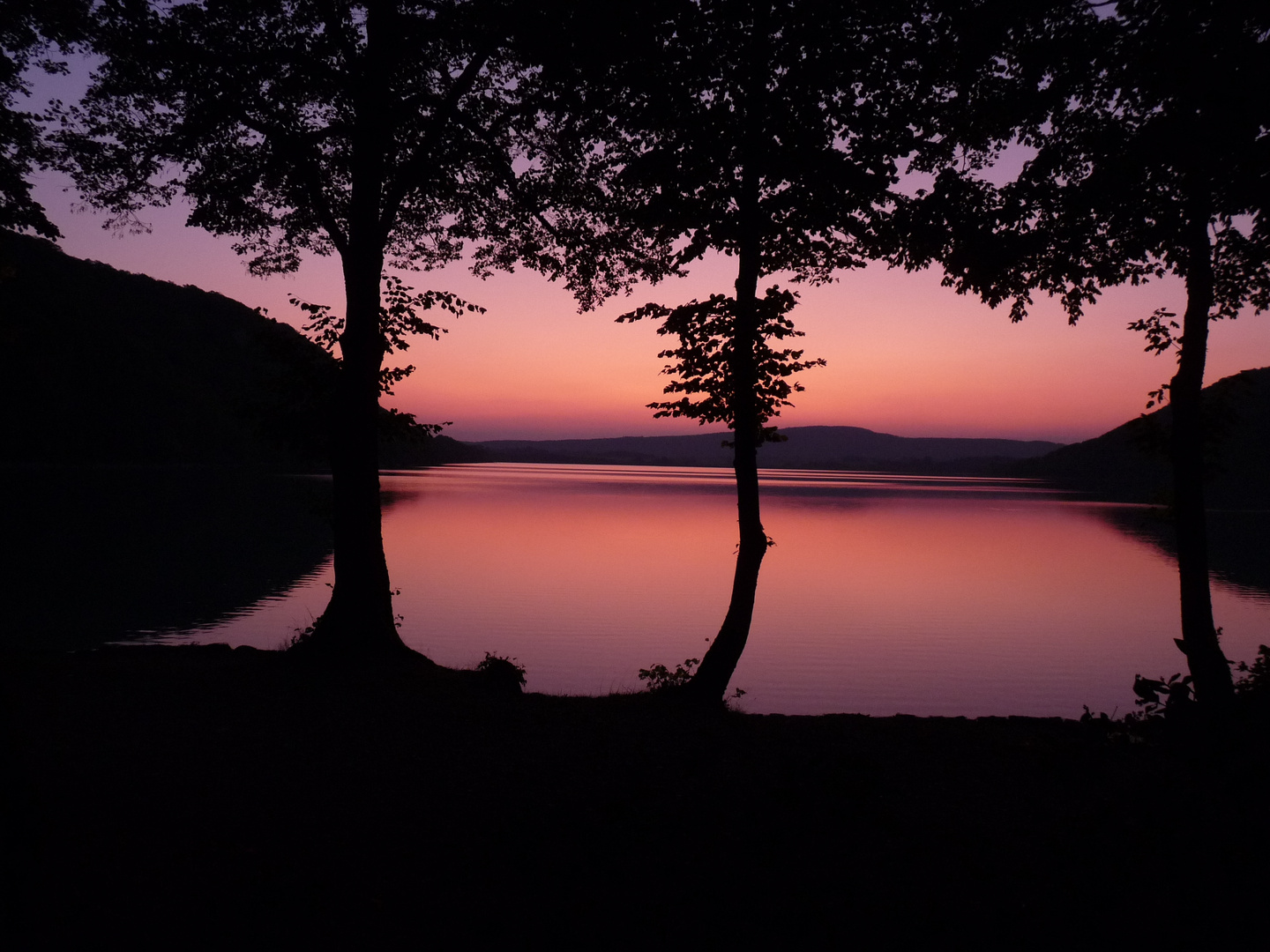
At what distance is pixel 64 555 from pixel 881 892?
1633 inches

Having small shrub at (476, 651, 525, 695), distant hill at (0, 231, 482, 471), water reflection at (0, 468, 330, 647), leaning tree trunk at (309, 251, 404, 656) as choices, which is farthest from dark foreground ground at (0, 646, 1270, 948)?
distant hill at (0, 231, 482, 471)

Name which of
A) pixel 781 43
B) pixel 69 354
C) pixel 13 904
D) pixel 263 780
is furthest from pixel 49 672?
pixel 69 354

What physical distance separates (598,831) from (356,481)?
7.80m

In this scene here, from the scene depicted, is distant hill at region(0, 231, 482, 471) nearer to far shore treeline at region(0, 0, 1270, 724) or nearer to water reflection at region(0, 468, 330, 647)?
water reflection at region(0, 468, 330, 647)

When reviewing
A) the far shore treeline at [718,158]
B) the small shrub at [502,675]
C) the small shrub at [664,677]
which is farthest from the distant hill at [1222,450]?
the small shrub at [502,675]

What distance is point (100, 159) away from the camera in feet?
40.4

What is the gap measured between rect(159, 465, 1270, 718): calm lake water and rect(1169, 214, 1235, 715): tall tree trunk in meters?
7.61

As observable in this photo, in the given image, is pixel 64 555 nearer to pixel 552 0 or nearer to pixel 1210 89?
pixel 552 0

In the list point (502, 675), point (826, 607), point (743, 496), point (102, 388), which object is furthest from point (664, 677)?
point (102, 388)

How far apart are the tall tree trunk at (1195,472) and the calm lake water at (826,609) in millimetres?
7611

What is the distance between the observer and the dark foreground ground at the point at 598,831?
4.80 meters

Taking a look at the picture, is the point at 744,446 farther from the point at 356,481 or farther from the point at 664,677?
the point at 356,481

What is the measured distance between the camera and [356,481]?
A: 12.0 meters

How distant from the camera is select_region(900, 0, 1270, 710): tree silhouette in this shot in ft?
27.6
